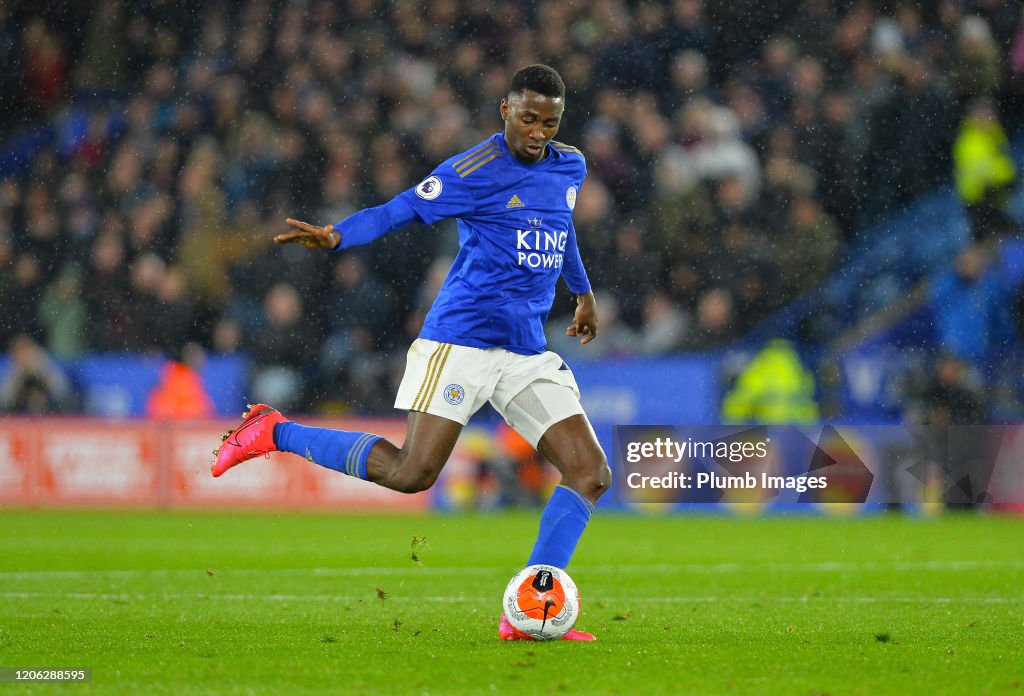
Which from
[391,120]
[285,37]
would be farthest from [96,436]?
[285,37]

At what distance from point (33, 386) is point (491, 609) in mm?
8087

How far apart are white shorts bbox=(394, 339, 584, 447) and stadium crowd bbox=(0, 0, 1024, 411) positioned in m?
7.33

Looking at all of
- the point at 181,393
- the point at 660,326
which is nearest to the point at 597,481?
the point at 660,326

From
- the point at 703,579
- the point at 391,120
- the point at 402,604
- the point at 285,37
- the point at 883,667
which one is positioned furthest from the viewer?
the point at 285,37

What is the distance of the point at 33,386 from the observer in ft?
42.5

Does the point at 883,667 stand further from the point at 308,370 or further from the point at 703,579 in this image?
the point at 308,370

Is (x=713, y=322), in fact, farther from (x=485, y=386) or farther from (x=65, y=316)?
(x=485, y=386)

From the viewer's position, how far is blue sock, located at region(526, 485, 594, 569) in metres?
5.00

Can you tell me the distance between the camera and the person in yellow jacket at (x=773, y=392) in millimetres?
11820

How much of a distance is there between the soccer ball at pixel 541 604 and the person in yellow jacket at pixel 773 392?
7.12 m

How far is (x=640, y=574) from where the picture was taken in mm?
7699

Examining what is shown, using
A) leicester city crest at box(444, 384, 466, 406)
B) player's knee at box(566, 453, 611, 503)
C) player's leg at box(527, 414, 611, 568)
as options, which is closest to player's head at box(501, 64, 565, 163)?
leicester city crest at box(444, 384, 466, 406)

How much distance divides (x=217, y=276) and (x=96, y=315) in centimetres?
125

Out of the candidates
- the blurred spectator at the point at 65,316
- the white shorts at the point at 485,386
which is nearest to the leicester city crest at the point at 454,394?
the white shorts at the point at 485,386
